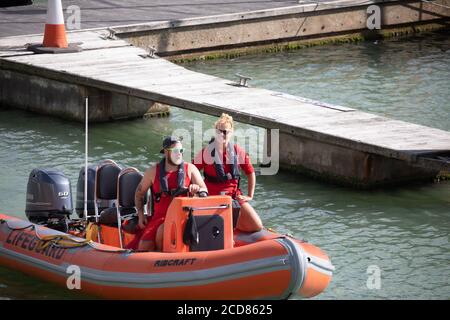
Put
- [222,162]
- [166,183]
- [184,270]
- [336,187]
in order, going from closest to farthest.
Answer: [184,270], [166,183], [222,162], [336,187]

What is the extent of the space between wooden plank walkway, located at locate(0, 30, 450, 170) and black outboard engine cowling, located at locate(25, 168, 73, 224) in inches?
154

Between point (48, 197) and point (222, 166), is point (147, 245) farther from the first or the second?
point (48, 197)

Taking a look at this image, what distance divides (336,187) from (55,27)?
6.37 meters

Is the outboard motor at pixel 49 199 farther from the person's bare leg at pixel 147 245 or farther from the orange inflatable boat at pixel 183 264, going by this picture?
the person's bare leg at pixel 147 245

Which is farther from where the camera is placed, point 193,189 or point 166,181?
point 166,181

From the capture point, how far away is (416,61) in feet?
80.3

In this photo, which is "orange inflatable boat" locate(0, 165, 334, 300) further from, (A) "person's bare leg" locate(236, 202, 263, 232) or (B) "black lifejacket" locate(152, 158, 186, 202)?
(B) "black lifejacket" locate(152, 158, 186, 202)

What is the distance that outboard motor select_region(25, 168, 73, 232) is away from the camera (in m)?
13.3

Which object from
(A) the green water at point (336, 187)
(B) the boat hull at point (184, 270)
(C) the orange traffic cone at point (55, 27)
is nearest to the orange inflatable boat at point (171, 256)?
(B) the boat hull at point (184, 270)

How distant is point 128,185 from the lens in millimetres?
12977

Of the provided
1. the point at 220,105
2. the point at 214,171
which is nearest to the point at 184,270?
the point at 214,171

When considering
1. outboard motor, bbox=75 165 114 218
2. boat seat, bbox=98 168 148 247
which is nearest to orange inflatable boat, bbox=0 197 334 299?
boat seat, bbox=98 168 148 247
